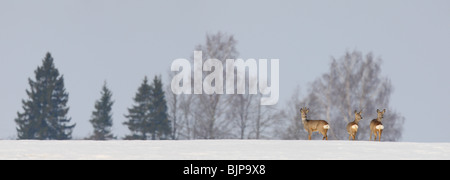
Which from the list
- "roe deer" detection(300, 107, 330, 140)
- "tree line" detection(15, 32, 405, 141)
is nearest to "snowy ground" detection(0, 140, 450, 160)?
"roe deer" detection(300, 107, 330, 140)

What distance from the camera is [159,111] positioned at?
53.3m

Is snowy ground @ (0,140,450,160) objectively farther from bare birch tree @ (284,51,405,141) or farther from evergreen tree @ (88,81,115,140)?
evergreen tree @ (88,81,115,140)

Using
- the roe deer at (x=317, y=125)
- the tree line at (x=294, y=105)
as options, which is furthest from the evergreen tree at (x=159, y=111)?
the roe deer at (x=317, y=125)

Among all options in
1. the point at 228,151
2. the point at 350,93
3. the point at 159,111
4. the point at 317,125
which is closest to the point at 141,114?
the point at 159,111

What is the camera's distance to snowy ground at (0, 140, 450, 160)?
1371 cm

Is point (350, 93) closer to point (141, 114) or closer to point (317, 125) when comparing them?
point (141, 114)

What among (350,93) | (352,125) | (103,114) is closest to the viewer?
(352,125)

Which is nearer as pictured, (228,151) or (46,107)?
(228,151)

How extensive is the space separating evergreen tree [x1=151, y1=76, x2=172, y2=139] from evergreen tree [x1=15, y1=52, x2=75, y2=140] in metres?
6.22

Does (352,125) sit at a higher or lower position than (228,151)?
higher

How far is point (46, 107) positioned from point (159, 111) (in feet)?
28.4
